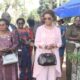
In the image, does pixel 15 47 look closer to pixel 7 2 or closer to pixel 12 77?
pixel 12 77

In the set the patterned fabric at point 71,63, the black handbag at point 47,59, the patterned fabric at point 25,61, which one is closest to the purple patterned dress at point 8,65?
the black handbag at point 47,59

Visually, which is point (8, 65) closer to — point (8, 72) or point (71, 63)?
point (8, 72)

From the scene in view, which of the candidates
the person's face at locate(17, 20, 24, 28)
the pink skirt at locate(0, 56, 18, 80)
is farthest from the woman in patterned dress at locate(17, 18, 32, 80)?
the pink skirt at locate(0, 56, 18, 80)

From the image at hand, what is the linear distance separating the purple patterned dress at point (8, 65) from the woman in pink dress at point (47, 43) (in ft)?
1.55

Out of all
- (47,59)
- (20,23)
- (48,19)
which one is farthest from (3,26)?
(20,23)

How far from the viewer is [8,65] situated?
7.44m

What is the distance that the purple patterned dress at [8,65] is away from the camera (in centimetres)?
729

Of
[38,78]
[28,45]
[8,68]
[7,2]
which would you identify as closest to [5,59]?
[8,68]

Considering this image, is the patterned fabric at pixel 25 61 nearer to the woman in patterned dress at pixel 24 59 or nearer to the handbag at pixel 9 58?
the woman in patterned dress at pixel 24 59

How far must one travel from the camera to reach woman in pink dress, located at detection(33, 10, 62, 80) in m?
7.12

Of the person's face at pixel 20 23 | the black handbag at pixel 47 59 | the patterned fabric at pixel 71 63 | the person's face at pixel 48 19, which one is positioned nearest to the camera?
the black handbag at pixel 47 59

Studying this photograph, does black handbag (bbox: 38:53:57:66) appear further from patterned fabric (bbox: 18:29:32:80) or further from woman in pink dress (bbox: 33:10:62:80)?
patterned fabric (bbox: 18:29:32:80)

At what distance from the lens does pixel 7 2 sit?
4353cm

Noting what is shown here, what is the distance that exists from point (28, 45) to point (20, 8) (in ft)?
121
